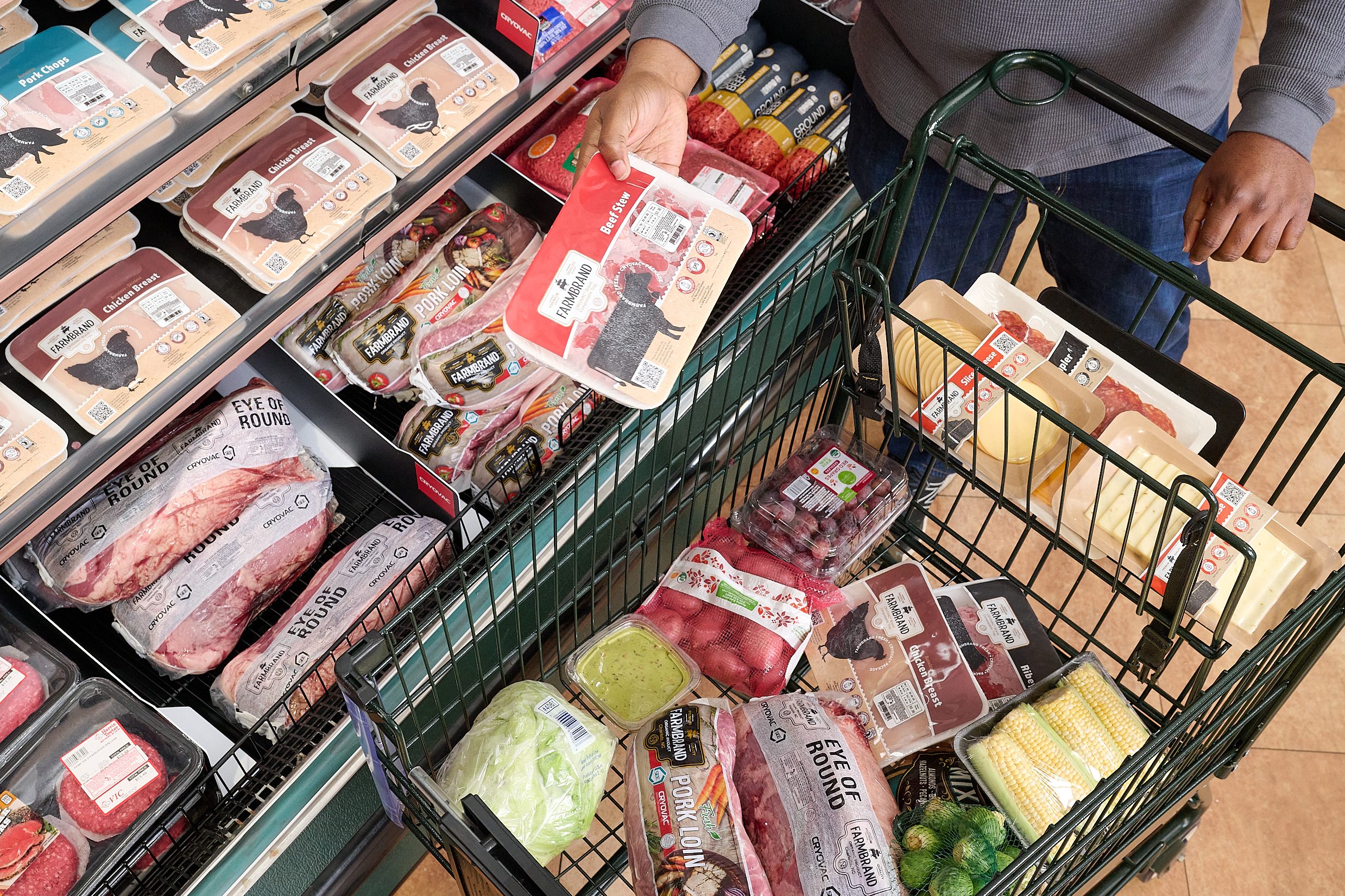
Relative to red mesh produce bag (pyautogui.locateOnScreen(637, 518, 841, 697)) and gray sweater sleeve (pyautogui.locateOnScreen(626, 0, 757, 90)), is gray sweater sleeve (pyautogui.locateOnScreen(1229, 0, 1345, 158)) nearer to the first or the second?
gray sweater sleeve (pyautogui.locateOnScreen(626, 0, 757, 90))

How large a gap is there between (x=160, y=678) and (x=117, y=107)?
1012 millimetres

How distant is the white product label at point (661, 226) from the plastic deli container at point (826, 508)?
40 cm

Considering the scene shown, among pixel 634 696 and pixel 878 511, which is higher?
pixel 878 511

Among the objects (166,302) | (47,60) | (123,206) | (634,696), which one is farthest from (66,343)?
(634,696)

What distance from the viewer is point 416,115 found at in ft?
6.42

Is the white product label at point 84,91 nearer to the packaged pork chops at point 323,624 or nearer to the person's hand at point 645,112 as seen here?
the person's hand at point 645,112

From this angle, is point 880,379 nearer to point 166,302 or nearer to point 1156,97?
point 1156,97

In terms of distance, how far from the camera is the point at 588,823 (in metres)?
1.50

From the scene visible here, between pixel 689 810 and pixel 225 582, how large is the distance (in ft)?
3.37

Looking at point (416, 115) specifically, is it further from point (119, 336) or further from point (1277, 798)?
point (1277, 798)

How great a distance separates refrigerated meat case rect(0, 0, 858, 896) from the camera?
1593 millimetres

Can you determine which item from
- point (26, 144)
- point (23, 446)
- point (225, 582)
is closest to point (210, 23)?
point (26, 144)

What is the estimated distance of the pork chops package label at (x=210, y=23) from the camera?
1551mm

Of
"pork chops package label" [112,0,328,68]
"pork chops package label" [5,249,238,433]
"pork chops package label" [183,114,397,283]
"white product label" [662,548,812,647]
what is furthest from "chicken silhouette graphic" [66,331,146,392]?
"white product label" [662,548,812,647]
